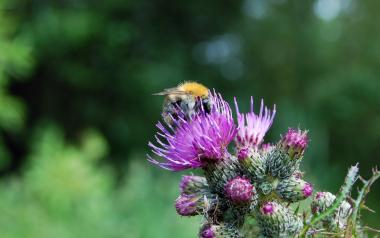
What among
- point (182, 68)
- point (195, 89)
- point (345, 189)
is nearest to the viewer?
point (345, 189)

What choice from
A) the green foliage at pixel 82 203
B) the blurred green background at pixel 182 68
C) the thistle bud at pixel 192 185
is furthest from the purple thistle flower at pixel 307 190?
the blurred green background at pixel 182 68

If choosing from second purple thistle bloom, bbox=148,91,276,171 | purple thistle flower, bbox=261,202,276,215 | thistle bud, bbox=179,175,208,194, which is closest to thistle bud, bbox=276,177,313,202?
purple thistle flower, bbox=261,202,276,215

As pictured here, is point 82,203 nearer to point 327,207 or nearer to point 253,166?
point 253,166

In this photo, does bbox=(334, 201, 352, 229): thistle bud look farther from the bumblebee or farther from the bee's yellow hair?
the bee's yellow hair

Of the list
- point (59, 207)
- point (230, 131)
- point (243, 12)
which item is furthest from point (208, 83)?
point (230, 131)

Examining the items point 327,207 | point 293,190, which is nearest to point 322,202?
point 327,207

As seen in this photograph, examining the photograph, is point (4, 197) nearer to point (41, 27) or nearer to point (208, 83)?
point (41, 27)
